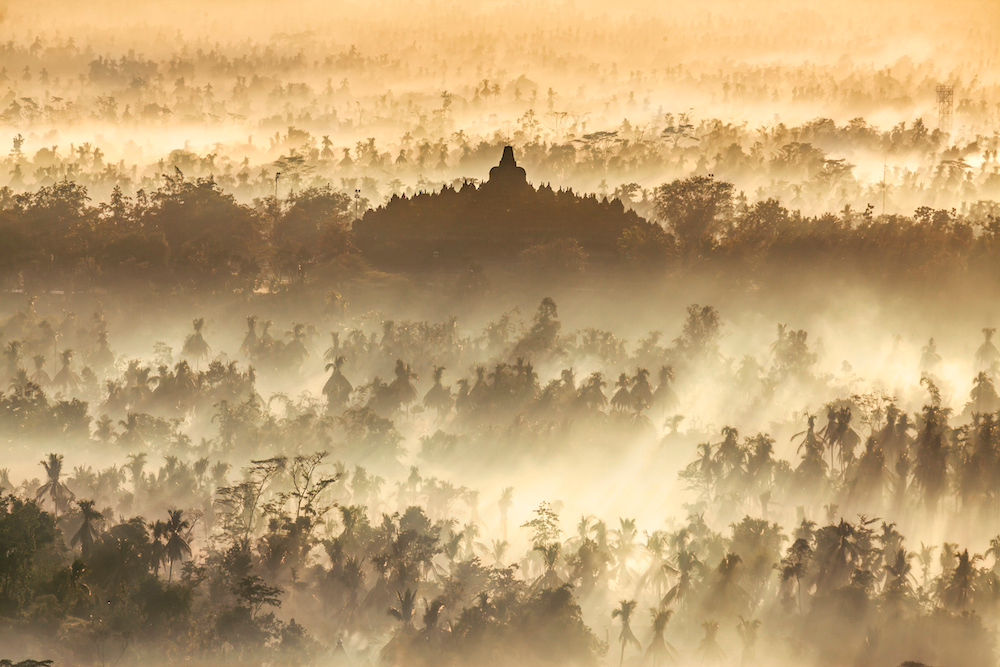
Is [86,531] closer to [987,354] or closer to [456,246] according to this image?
[456,246]

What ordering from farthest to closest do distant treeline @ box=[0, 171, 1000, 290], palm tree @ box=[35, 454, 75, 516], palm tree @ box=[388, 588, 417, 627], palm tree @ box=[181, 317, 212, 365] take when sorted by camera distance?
distant treeline @ box=[0, 171, 1000, 290]
palm tree @ box=[181, 317, 212, 365]
palm tree @ box=[35, 454, 75, 516]
palm tree @ box=[388, 588, 417, 627]

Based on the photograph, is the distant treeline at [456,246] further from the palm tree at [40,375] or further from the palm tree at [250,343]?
the palm tree at [40,375]

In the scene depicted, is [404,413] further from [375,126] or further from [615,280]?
[375,126]

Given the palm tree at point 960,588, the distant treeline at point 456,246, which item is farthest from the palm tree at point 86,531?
the distant treeline at point 456,246

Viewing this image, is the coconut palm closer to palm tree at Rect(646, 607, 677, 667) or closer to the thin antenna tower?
palm tree at Rect(646, 607, 677, 667)

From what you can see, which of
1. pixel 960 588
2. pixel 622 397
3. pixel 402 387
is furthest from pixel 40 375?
pixel 960 588

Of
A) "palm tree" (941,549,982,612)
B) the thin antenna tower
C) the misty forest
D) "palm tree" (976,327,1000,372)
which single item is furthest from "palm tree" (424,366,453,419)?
the thin antenna tower
